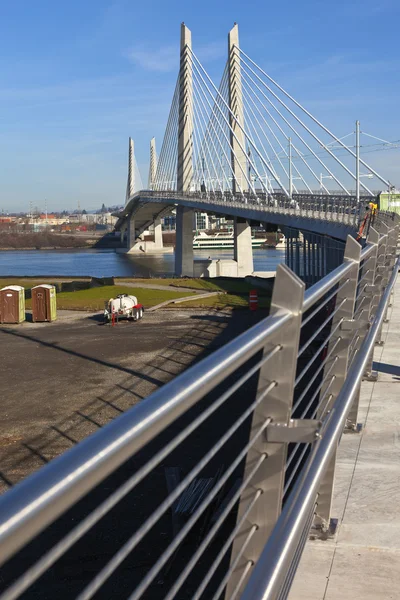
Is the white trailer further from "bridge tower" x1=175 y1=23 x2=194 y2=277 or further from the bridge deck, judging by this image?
"bridge tower" x1=175 y1=23 x2=194 y2=277

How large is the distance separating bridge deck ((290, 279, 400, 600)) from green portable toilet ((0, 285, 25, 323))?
23669 millimetres

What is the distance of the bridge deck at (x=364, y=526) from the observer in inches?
110

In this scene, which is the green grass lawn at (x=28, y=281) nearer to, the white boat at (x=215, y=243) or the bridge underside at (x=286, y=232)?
the bridge underside at (x=286, y=232)

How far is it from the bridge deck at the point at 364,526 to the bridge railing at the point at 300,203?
42.6 feet

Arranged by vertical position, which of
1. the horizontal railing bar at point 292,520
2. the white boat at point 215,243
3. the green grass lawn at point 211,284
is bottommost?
the white boat at point 215,243

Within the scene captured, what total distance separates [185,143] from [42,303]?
37.2 meters

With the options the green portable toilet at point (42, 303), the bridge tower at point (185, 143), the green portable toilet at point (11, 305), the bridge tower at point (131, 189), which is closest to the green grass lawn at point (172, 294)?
Answer: the green portable toilet at point (42, 303)

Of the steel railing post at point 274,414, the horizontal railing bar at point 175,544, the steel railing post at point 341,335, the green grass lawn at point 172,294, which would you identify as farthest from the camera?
the green grass lawn at point 172,294

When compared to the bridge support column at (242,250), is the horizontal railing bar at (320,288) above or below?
above

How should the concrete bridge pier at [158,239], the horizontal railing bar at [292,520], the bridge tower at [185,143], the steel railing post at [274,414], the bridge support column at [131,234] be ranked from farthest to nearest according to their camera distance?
1. the concrete bridge pier at [158,239]
2. the bridge support column at [131,234]
3. the bridge tower at [185,143]
4. the steel railing post at [274,414]
5. the horizontal railing bar at [292,520]

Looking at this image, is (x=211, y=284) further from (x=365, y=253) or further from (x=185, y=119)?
(x=365, y=253)

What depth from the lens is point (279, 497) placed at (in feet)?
7.14

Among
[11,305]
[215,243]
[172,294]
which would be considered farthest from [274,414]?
[215,243]

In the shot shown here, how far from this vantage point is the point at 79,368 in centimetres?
1922
